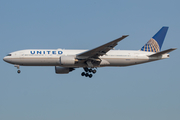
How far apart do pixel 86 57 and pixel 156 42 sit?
1130 centimetres

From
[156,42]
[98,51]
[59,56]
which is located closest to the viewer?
[98,51]

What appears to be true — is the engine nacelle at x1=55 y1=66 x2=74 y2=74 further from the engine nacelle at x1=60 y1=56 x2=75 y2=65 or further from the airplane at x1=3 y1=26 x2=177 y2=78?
the engine nacelle at x1=60 y1=56 x2=75 y2=65

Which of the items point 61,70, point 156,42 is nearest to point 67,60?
point 61,70

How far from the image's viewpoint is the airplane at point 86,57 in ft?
134

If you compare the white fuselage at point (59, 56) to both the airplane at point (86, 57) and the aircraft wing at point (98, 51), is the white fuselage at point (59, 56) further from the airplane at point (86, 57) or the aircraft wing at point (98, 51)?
the aircraft wing at point (98, 51)

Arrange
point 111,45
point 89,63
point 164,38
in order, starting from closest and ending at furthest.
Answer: point 111,45
point 89,63
point 164,38

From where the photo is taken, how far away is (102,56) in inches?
1661

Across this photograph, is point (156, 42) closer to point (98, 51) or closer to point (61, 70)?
point (98, 51)

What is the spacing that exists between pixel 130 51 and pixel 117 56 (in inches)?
90.5

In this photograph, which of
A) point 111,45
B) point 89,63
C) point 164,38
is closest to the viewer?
point 111,45

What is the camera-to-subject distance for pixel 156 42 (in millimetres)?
46375

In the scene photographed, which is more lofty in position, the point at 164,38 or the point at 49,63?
the point at 164,38

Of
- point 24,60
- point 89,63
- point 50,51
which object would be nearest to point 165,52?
point 89,63

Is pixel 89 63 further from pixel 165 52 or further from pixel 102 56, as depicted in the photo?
pixel 165 52
